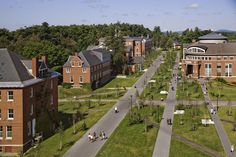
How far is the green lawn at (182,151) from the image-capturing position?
33.2 meters

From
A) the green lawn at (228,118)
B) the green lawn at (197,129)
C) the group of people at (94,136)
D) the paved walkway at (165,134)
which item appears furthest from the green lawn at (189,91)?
the group of people at (94,136)

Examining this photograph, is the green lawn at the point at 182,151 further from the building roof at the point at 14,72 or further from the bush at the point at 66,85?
the bush at the point at 66,85

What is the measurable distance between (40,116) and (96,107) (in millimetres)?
15121

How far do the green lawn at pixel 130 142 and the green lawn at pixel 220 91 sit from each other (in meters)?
21.1

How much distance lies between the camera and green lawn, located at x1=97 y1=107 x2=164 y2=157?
113 feet

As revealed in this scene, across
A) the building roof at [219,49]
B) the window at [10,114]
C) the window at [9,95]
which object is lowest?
the window at [10,114]

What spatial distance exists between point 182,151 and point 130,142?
540 cm

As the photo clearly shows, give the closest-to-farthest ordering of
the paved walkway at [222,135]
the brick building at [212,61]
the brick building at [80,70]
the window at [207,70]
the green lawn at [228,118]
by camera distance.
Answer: the paved walkway at [222,135] → the green lawn at [228,118] → the brick building at [80,70] → the brick building at [212,61] → the window at [207,70]

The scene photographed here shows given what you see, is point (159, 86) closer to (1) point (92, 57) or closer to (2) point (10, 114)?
(1) point (92, 57)

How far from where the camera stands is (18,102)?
123 ft

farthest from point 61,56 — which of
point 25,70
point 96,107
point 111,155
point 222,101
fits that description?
point 111,155

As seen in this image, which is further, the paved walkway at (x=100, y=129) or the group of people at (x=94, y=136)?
the group of people at (x=94, y=136)

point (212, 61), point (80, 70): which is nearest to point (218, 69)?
point (212, 61)

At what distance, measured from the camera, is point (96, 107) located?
56.6m
